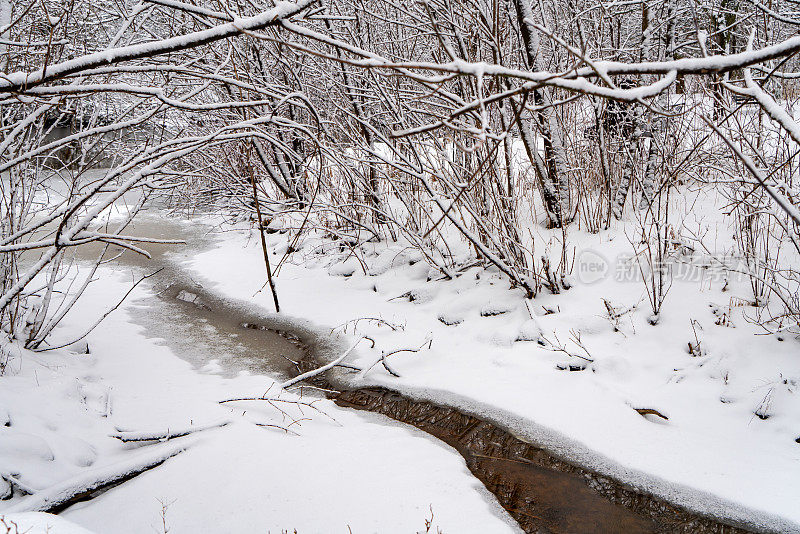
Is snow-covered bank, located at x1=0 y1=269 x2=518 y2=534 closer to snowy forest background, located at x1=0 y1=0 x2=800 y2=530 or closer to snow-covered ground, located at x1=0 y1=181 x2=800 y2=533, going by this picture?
snow-covered ground, located at x1=0 y1=181 x2=800 y2=533

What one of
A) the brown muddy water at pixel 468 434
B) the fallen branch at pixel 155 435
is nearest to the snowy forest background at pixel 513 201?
the brown muddy water at pixel 468 434

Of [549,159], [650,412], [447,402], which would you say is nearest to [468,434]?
[447,402]

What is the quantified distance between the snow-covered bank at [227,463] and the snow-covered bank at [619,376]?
0.76 metres

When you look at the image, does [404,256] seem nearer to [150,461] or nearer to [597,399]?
[597,399]

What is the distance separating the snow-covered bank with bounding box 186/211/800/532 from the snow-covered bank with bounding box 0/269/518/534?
755 mm

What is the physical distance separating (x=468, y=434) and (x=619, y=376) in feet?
3.97

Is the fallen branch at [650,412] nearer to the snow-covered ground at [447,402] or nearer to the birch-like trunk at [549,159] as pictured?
the snow-covered ground at [447,402]

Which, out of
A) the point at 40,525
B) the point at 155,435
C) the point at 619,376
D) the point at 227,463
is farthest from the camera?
the point at 619,376

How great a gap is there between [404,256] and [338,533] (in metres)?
4.41

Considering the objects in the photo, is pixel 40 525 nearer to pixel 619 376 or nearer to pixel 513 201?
pixel 619 376

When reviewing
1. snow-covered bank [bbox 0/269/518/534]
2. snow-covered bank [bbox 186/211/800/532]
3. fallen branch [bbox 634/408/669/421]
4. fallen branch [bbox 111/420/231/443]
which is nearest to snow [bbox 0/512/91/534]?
snow-covered bank [bbox 0/269/518/534]

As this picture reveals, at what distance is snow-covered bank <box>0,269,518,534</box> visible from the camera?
2.47 m

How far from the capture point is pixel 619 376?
3.87m

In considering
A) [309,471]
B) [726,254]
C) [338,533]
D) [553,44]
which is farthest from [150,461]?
[553,44]
